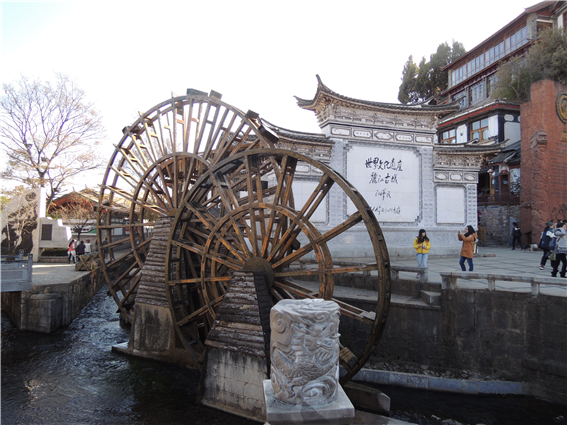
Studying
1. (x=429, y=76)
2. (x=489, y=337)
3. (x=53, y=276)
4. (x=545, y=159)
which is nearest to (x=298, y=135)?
(x=489, y=337)

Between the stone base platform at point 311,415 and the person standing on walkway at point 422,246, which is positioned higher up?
the person standing on walkway at point 422,246

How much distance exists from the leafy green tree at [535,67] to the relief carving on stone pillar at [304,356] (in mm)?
22423

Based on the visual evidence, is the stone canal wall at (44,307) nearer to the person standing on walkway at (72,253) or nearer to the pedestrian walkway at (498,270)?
the person standing on walkway at (72,253)

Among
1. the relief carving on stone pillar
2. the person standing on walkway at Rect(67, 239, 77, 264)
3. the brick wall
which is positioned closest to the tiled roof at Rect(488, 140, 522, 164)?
the brick wall

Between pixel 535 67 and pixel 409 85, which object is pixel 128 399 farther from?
pixel 409 85

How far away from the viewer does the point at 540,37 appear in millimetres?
22766

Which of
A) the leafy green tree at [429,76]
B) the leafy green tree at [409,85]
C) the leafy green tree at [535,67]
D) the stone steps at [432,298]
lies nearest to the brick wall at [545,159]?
the leafy green tree at [535,67]

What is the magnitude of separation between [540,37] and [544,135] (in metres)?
10.5

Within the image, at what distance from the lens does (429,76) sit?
33406 millimetres

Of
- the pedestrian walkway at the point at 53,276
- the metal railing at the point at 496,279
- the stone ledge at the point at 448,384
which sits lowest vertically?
the stone ledge at the point at 448,384

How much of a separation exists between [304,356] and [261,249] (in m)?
3.62

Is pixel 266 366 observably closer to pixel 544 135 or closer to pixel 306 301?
pixel 306 301

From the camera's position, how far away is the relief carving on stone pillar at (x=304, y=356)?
290 centimetres

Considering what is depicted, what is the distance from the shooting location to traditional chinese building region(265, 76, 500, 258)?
44.6 feet
